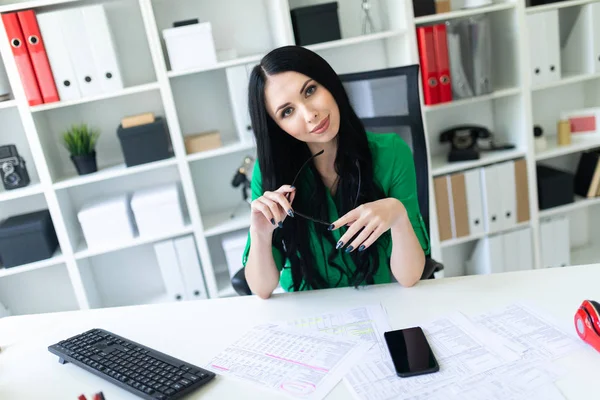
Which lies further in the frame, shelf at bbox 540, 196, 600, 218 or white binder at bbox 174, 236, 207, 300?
shelf at bbox 540, 196, 600, 218

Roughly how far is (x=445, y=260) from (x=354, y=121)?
1.80 meters

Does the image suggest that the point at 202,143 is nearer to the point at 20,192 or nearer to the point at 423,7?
the point at 20,192

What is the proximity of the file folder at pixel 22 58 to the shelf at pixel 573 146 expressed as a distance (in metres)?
2.42

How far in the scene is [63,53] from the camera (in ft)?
7.46

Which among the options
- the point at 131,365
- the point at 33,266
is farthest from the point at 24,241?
the point at 131,365

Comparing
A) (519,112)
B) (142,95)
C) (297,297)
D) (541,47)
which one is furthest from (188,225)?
(541,47)

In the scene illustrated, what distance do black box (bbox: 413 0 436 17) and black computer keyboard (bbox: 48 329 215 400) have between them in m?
2.02

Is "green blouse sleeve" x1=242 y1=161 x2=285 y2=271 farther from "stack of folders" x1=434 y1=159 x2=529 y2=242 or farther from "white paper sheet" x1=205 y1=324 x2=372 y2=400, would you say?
"stack of folders" x1=434 y1=159 x2=529 y2=242

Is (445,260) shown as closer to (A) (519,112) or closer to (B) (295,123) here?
(A) (519,112)

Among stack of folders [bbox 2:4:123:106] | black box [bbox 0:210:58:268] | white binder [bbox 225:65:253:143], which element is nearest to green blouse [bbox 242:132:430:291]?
white binder [bbox 225:65:253:143]

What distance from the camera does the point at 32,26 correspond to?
2215 mm

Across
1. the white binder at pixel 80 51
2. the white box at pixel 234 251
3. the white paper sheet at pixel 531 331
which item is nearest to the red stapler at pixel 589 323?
the white paper sheet at pixel 531 331

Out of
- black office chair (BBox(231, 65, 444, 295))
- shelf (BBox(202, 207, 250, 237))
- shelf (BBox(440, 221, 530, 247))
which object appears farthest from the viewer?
shelf (BBox(440, 221, 530, 247))

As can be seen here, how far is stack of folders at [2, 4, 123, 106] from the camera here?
222 centimetres
